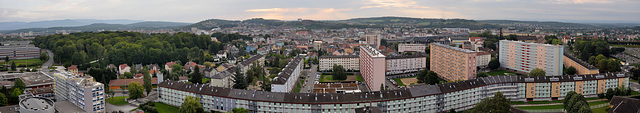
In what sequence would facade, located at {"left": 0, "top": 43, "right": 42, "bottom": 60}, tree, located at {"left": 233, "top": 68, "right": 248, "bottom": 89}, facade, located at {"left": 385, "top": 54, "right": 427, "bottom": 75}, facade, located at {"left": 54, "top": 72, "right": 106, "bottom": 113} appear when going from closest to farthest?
facade, located at {"left": 54, "top": 72, "right": 106, "bottom": 113} < tree, located at {"left": 233, "top": 68, "right": 248, "bottom": 89} < facade, located at {"left": 385, "top": 54, "right": 427, "bottom": 75} < facade, located at {"left": 0, "top": 43, "right": 42, "bottom": 60}

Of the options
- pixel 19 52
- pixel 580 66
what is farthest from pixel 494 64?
pixel 19 52

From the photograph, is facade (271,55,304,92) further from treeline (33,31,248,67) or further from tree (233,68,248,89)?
treeline (33,31,248,67)

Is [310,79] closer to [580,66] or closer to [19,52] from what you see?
[580,66]

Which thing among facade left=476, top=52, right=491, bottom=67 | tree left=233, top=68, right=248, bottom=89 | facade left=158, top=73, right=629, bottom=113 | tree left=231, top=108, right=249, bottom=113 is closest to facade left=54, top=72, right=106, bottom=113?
facade left=158, top=73, right=629, bottom=113

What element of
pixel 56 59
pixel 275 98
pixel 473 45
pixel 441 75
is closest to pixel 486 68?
pixel 441 75

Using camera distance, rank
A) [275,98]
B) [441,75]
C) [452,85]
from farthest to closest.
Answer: [441,75]
[452,85]
[275,98]

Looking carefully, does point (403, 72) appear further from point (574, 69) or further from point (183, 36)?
point (183, 36)
